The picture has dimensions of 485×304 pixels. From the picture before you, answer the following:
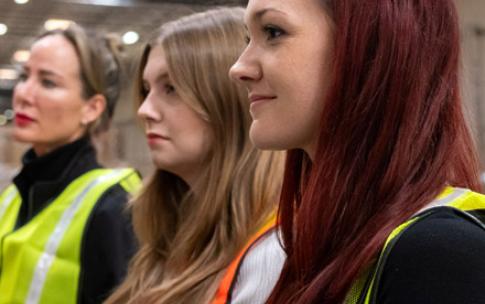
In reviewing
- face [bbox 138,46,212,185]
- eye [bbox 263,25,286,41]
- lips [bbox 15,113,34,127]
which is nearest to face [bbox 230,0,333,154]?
eye [bbox 263,25,286,41]

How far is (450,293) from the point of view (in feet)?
2.51

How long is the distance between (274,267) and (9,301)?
1026mm

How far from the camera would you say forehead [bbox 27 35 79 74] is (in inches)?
88.2

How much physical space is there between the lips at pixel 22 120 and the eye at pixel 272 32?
1418 mm

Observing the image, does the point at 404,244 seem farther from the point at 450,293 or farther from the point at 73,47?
the point at 73,47

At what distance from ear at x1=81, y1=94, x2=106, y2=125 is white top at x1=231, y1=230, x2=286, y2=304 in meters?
1.06

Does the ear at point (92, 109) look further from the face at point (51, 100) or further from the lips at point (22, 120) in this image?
the lips at point (22, 120)

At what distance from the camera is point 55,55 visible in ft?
7.36

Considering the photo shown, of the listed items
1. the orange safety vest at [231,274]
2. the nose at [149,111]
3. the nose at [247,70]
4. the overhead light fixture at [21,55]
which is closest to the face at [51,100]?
the overhead light fixture at [21,55]

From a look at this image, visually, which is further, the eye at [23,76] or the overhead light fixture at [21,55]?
the overhead light fixture at [21,55]

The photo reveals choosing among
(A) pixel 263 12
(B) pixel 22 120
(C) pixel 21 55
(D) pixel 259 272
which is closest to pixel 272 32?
(A) pixel 263 12

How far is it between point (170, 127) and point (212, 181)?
6.8 inches

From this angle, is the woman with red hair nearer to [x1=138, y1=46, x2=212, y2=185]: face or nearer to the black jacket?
[x1=138, y1=46, x2=212, y2=185]: face

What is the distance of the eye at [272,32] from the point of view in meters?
0.98
